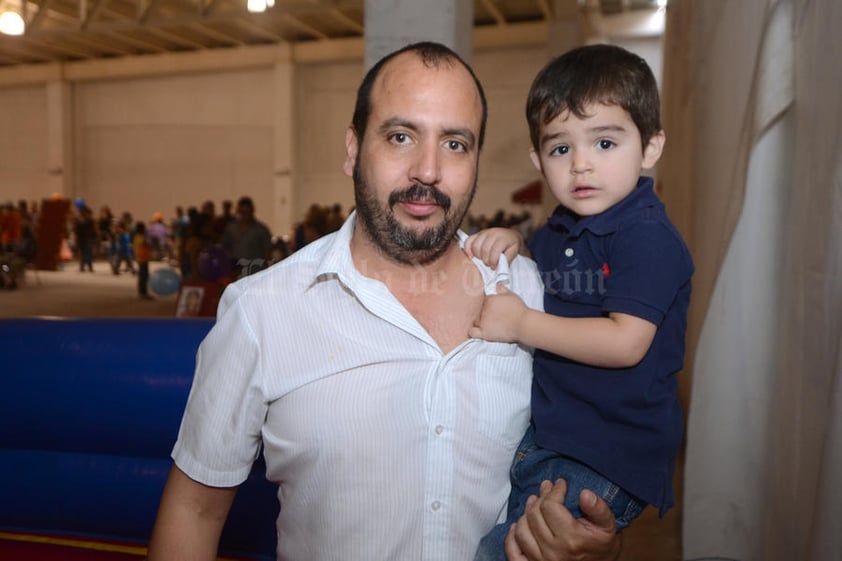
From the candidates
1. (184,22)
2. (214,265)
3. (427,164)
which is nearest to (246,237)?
(214,265)

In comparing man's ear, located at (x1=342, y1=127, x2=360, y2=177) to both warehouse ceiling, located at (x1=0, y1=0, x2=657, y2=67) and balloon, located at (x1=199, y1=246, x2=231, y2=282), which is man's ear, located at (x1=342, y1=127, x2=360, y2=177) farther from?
warehouse ceiling, located at (x1=0, y1=0, x2=657, y2=67)

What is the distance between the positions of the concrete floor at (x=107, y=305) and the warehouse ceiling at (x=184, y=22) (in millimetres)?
5132

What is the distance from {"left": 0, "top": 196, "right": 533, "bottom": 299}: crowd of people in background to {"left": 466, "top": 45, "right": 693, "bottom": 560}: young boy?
4.64 feet

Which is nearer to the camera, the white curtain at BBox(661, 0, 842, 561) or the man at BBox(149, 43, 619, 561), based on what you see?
the man at BBox(149, 43, 619, 561)

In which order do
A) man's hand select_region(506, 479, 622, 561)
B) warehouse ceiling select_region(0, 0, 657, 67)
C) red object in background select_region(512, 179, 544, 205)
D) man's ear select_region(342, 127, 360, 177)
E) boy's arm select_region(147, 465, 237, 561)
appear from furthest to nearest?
warehouse ceiling select_region(0, 0, 657, 67)
red object in background select_region(512, 179, 544, 205)
man's ear select_region(342, 127, 360, 177)
boy's arm select_region(147, 465, 237, 561)
man's hand select_region(506, 479, 622, 561)

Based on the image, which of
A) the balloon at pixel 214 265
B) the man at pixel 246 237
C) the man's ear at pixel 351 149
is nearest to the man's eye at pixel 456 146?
the man's ear at pixel 351 149

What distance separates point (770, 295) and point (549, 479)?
124 centimetres

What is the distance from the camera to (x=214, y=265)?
5.96 metres

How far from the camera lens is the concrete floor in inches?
129

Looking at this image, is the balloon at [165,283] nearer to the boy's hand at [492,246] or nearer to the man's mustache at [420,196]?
the boy's hand at [492,246]

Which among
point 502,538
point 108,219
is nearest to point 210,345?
point 502,538

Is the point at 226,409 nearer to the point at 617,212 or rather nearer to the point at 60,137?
the point at 617,212

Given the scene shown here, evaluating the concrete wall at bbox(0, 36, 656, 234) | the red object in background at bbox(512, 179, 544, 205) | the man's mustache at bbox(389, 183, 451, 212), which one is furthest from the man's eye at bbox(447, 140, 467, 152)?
the concrete wall at bbox(0, 36, 656, 234)

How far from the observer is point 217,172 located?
55.8 ft
